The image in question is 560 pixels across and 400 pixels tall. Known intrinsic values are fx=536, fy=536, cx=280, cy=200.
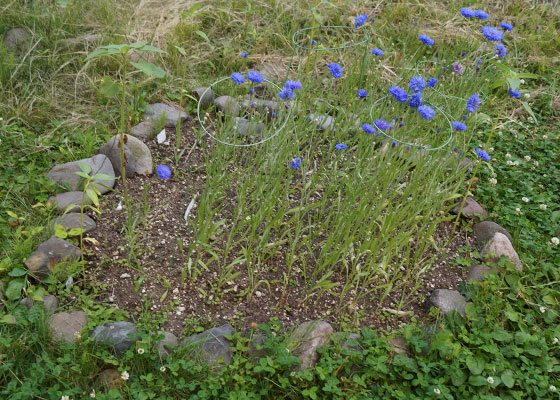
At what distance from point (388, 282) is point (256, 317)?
0.67 m

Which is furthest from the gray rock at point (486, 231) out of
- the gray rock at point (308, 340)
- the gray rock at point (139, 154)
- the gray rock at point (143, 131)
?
the gray rock at point (143, 131)

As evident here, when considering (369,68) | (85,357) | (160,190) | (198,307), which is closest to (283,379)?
(198,307)

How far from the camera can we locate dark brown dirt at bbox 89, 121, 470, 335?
2320mm

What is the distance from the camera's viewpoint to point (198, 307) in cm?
234

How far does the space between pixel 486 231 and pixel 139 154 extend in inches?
76.6

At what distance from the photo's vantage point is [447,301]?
250cm

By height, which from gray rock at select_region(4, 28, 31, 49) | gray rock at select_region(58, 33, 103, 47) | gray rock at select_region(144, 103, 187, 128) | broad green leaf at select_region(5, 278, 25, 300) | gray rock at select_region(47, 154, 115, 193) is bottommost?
broad green leaf at select_region(5, 278, 25, 300)

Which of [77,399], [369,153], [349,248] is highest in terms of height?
[369,153]

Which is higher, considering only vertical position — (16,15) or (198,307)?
(16,15)

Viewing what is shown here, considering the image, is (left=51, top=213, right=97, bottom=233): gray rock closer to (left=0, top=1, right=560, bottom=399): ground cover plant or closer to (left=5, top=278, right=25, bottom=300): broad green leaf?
(left=0, top=1, right=560, bottom=399): ground cover plant

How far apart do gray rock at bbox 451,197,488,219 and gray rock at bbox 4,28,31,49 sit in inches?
122

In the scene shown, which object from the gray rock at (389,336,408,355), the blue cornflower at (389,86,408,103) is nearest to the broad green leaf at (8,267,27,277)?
the gray rock at (389,336,408,355)

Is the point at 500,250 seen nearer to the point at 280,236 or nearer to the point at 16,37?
the point at 280,236

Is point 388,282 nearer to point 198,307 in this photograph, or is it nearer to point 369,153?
point 369,153
